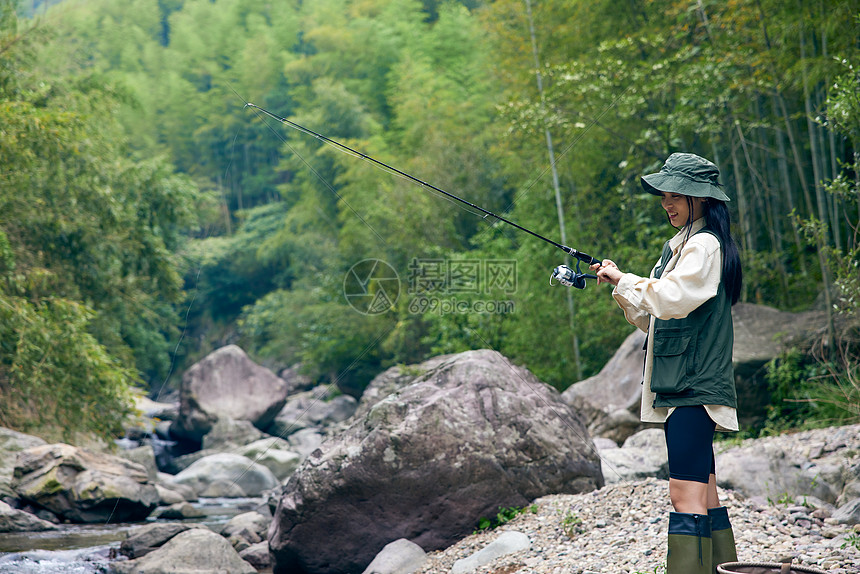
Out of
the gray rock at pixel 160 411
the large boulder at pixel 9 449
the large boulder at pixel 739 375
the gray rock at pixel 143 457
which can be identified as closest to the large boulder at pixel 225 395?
the gray rock at pixel 160 411

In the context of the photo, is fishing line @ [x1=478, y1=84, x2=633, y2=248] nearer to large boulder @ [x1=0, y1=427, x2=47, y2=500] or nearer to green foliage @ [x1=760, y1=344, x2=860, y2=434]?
green foliage @ [x1=760, y1=344, x2=860, y2=434]

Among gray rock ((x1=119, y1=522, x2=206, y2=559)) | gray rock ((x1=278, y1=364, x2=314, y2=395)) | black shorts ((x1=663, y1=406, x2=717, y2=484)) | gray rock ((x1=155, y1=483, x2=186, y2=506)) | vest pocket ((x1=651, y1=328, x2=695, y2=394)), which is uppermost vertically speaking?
vest pocket ((x1=651, y1=328, x2=695, y2=394))

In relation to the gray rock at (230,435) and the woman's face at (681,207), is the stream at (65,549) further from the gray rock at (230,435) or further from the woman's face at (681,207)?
the gray rock at (230,435)

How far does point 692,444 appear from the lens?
2.19 m

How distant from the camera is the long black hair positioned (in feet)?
7.36

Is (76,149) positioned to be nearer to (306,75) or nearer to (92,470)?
(92,470)

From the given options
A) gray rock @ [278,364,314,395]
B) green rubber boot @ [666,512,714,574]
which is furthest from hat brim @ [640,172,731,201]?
gray rock @ [278,364,314,395]

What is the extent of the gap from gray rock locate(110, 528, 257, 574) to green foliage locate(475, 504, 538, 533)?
1607mm

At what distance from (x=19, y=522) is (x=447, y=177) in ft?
28.0

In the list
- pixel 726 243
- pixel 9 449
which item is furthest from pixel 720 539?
pixel 9 449

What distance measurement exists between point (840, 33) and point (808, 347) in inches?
107

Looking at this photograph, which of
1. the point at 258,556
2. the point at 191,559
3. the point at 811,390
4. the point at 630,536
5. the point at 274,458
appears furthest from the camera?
the point at 274,458

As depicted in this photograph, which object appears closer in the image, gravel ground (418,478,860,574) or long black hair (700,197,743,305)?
long black hair (700,197,743,305)

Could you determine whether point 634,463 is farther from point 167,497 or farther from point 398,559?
point 167,497
